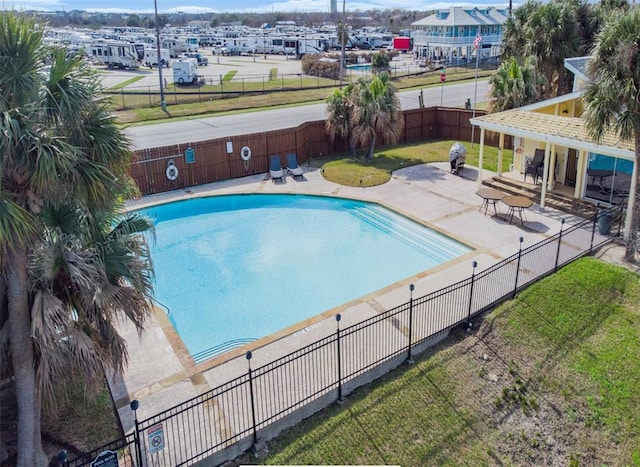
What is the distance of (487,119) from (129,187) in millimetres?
15324

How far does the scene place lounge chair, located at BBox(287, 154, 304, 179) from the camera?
23172 mm

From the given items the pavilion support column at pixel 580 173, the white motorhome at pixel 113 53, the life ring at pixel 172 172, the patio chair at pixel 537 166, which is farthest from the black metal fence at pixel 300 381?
the white motorhome at pixel 113 53

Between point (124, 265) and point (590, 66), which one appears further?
point (590, 66)

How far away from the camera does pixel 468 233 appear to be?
16.7 meters

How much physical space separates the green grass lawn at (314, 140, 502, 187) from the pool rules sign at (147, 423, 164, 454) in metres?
15.6

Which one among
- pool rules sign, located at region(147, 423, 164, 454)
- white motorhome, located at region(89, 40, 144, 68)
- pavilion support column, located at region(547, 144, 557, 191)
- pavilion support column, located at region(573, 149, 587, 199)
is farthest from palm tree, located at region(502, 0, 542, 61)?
white motorhome, located at region(89, 40, 144, 68)

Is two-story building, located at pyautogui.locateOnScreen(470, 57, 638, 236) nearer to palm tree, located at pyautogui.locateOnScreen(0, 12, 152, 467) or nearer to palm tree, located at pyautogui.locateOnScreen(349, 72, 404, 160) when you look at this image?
palm tree, located at pyautogui.locateOnScreen(349, 72, 404, 160)

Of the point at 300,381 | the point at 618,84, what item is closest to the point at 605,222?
the point at 618,84

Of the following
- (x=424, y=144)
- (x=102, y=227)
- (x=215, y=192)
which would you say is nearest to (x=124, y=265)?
(x=102, y=227)

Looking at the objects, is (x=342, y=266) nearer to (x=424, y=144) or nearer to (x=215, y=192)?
(x=215, y=192)

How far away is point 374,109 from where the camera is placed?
78.2ft

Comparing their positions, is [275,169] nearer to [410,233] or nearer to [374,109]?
[374,109]

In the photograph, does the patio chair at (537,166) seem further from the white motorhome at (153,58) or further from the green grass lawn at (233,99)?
the white motorhome at (153,58)

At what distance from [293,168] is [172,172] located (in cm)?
523
